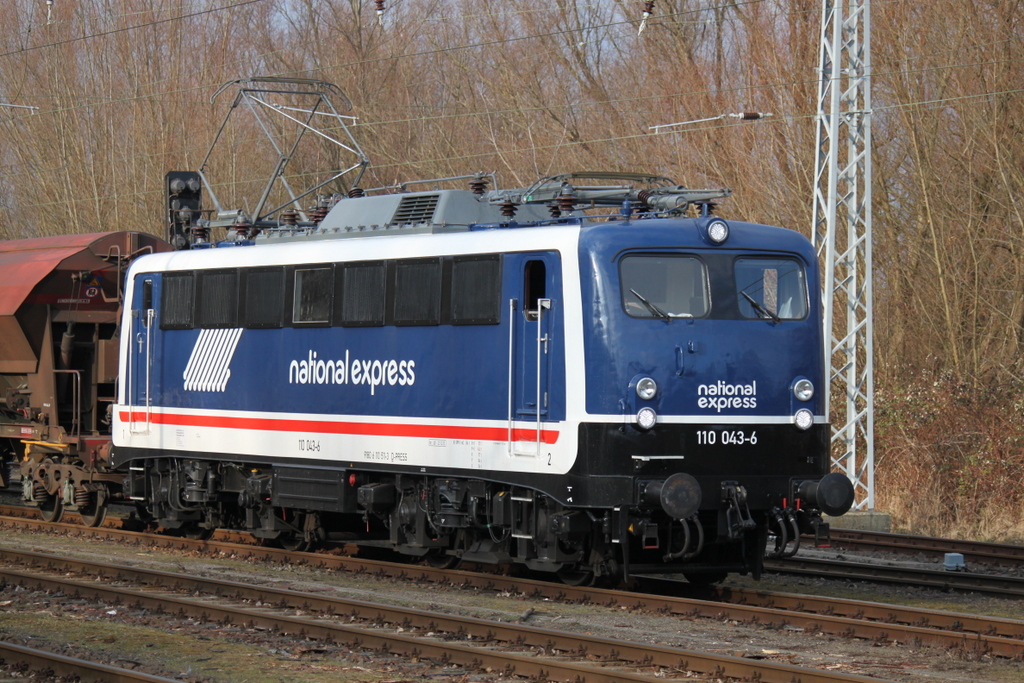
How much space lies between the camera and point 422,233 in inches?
532

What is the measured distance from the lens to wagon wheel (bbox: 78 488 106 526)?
18.1 m

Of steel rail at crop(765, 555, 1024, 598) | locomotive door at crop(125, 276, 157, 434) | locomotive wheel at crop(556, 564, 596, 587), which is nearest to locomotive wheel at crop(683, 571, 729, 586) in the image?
locomotive wheel at crop(556, 564, 596, 587)

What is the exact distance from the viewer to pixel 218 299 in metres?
15.3

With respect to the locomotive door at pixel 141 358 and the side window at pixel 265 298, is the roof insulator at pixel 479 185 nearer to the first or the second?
the side window at pixel 265 298

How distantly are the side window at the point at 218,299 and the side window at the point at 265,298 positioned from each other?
0.24m

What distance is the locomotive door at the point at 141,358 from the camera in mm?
16328

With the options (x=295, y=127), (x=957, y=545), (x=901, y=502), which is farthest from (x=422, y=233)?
(x=295, y=127)

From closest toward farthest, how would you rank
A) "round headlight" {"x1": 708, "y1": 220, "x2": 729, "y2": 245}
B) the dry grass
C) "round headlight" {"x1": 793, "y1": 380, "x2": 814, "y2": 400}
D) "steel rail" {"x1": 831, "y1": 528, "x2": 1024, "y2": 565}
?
"round headlight" {"x1": 708, "y1": 220, "x2": 729, "y2": 245} → "round headlight" {"x1": 793, "y1": 380, "x2": 814, "y2": 400} → "steel rail" {"x1": 831, "y1": 528, "x2": 1024, "y2": 565} → the dry grass

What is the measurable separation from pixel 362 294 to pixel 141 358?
4.14 metres

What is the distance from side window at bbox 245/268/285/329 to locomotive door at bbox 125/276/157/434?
1977 millimetres

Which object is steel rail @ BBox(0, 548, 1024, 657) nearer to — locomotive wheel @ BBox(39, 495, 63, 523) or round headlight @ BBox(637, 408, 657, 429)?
round headlight @ BBox(637, 408, 657, 429)

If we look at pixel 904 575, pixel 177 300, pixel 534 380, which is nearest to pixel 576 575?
pixel 534 380

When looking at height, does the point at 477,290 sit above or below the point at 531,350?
above

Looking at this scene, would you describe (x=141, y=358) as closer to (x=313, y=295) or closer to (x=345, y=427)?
(x=313, y=295)
